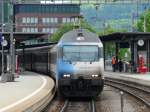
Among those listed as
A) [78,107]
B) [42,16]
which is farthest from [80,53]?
[42,16]

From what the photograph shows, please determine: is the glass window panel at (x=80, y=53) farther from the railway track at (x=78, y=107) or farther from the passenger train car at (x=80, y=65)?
the railway track at (x=78, y=107)

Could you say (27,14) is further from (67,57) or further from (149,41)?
(67,57)

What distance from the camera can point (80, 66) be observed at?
94.1 feet

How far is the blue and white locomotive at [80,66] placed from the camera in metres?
28.5

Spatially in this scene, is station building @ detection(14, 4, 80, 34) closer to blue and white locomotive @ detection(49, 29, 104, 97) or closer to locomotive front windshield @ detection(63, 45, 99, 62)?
blue and white locomotive @ detection(49, 29, 104, 97)

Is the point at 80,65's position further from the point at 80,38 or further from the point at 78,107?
the point at 78,107

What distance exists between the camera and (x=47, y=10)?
15338cm

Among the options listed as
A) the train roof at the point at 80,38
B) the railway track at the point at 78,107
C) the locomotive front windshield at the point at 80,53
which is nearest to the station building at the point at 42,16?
the train roof at the point at 80,38

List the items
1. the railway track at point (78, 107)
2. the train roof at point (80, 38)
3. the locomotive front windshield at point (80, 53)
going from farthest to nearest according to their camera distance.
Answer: the train roof at point (80, 38) → the locomotive front windshield at point (80, 53) → the railway track at point (78, 107)

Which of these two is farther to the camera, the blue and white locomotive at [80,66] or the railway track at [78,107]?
the blue and white locomotive at [80,66]

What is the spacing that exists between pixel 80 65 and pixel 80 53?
85 cm

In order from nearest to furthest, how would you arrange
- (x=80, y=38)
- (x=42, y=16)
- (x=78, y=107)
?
(x=78, y=107) → (x=80, y=38) → (x=42, y=16)

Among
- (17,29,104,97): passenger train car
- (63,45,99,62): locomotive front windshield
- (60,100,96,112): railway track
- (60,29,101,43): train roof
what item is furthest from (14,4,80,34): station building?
(60,100,96,112): railway track

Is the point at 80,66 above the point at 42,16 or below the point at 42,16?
below
